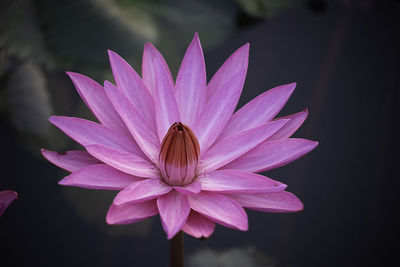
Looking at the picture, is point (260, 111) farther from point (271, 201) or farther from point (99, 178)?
point (99, 178)

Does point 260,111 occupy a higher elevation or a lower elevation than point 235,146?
higher

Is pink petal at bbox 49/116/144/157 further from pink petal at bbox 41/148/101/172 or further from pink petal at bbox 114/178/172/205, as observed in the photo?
pink petal at bbox 114/178/172/205

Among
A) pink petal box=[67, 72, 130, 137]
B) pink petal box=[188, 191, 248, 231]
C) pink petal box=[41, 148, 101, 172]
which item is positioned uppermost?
pink petal box=[67, 72, 130, 137]

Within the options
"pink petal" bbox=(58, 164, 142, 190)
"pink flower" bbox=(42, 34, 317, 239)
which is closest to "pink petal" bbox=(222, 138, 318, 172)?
"pink flower" bbox=(42, 34, 317, 239)

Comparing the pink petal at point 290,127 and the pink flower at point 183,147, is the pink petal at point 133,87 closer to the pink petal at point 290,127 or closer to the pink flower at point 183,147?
the pink flower at point 183,147

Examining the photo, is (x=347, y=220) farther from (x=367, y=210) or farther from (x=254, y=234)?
(x=254, y=234)

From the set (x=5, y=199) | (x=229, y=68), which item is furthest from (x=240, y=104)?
(x=5, y=199)
